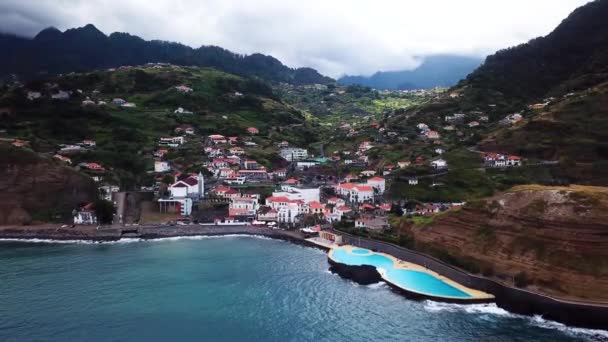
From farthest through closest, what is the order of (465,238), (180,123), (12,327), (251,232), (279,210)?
(180,123), (279,210), (251,232), (465,238), (12,327)

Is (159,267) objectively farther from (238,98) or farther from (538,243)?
(238,98)

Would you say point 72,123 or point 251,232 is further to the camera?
point 72,123

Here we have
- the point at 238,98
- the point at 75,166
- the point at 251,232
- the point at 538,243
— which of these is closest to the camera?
the point at 538,243

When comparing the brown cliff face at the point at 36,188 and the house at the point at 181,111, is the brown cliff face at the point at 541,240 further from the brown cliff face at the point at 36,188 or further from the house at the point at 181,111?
the house at the point at 181,111

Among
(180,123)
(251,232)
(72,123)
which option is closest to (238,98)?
(180,123)

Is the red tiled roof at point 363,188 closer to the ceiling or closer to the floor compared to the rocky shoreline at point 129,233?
closer to the ceiling

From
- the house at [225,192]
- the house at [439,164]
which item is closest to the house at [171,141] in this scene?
the house at [225,192]
